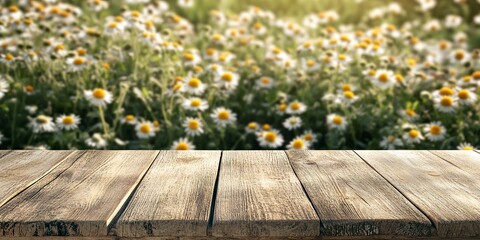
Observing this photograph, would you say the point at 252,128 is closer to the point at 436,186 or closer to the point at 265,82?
the point at 265,82

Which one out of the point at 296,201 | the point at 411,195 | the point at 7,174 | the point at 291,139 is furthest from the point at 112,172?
the point at 291,139

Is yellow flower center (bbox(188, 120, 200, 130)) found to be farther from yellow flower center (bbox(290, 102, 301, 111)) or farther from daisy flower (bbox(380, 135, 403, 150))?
daisy flower (bbox(380, 135, 403, 150))

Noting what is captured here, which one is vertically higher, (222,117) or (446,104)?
(446,104)

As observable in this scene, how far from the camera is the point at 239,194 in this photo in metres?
1.74

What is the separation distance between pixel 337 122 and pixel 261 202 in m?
1.85

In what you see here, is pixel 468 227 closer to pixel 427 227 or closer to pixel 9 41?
pixel 427 227

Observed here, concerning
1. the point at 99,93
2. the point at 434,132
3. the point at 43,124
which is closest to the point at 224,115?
the point at 99,93

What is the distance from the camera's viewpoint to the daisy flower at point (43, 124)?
128 inches

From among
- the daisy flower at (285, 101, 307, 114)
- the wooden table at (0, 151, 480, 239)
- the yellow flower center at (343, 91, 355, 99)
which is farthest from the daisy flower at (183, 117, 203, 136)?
the wooden table at (0, 151, 480, 239)

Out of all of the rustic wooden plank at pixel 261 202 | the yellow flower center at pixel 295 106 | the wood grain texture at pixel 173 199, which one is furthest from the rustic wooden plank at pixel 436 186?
the yellow flower center at pixel 295 106

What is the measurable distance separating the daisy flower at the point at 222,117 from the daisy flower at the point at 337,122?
463 mm

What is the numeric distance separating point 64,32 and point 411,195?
264cm

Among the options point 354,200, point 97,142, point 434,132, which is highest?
point 354,200

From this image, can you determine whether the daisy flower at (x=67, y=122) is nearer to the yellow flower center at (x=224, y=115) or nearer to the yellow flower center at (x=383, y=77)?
the yellow flower center at (x=224, y=115)
